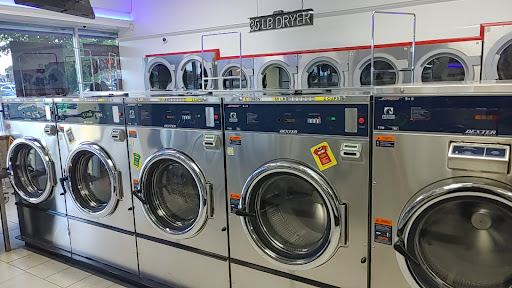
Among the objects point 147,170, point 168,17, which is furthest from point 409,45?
point 168,17

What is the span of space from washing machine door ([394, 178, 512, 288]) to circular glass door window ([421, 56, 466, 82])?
302cm

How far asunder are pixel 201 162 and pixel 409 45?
3.25m

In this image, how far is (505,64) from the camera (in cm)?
404

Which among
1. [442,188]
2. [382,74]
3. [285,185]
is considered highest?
[382,74]

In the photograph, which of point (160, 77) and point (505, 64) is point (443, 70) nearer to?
point (505, 64)

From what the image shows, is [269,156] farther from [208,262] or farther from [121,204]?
[121,204]

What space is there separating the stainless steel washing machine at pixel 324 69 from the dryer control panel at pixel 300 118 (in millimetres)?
2933

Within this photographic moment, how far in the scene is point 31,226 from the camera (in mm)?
3867

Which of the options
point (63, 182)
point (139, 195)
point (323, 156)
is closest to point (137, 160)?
point (139, 195)

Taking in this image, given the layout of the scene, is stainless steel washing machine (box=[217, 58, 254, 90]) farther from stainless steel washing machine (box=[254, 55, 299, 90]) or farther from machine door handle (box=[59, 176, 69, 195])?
machine door handle (box=[59, 176, 69, 195])

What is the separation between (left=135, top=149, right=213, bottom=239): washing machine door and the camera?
2.68 m

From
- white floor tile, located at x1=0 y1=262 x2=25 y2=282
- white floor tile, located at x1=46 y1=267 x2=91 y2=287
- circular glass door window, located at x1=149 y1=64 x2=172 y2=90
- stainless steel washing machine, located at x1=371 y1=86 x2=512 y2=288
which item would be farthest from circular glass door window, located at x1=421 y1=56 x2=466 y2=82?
white floor tile, located at x1=0 y1=262 x2=25 y2=282

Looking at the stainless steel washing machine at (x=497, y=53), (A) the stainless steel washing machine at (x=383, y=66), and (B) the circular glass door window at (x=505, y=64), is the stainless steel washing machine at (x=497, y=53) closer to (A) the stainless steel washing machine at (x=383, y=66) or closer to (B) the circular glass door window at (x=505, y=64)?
(B) the circular glass door window at (x=505, y=64)

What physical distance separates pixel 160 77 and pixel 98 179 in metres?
3.98
